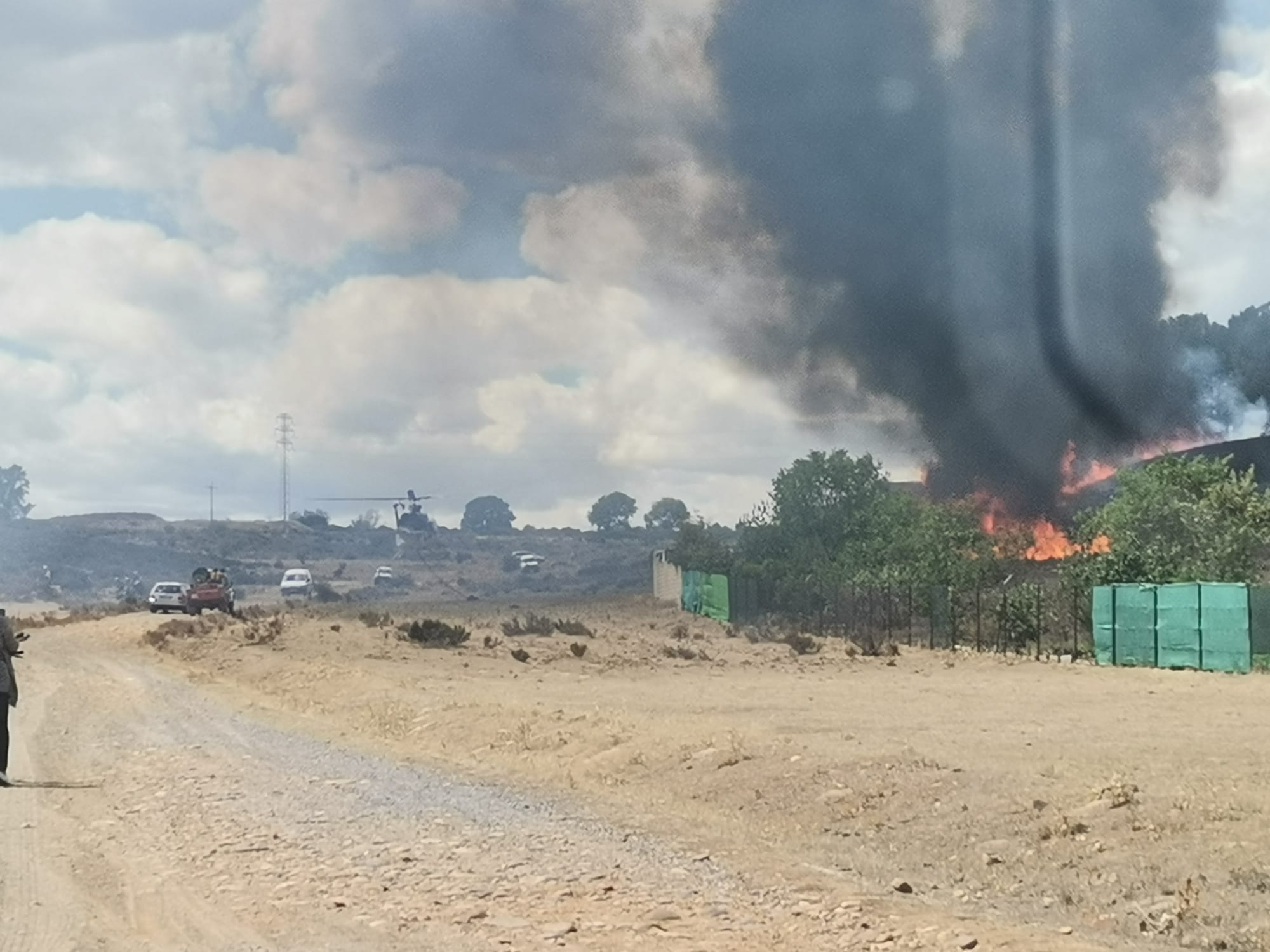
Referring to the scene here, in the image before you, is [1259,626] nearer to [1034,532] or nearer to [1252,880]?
[1252,880]

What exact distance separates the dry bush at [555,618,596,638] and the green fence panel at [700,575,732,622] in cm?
1332

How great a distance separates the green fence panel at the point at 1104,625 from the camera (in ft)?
142

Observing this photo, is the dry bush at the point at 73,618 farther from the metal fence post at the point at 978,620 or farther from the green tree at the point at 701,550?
the metal fence post at the point at 978,620

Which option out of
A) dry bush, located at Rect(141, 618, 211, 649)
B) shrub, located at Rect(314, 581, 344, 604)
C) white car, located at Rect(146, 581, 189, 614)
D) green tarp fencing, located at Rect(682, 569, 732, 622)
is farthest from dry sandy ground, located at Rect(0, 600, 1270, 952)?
shrub, located at Rect(314, 581, 344, 604)

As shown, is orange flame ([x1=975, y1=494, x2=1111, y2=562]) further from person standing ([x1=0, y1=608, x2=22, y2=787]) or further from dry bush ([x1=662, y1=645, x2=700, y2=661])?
person standing ([x1=0, y1=608, x2=22, y2=787])

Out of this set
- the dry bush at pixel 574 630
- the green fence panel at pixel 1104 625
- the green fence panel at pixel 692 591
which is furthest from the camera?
the green fence panel at pixel 692 591

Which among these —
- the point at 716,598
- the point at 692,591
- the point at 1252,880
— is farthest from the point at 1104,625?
the point at 692,591

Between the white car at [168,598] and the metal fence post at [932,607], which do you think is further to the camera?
Result: the white car at [168,598]

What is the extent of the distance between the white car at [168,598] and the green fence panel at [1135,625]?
41.5 meters

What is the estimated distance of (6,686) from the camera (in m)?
19.4

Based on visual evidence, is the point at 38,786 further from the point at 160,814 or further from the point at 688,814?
the point at 688,814

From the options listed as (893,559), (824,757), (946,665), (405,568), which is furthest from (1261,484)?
(405,568)

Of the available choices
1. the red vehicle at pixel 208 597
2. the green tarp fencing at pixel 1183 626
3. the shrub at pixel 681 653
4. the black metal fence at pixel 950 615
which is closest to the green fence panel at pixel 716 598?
the black metal fence at pixel 950 615

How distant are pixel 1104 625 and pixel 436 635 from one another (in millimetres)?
17861
